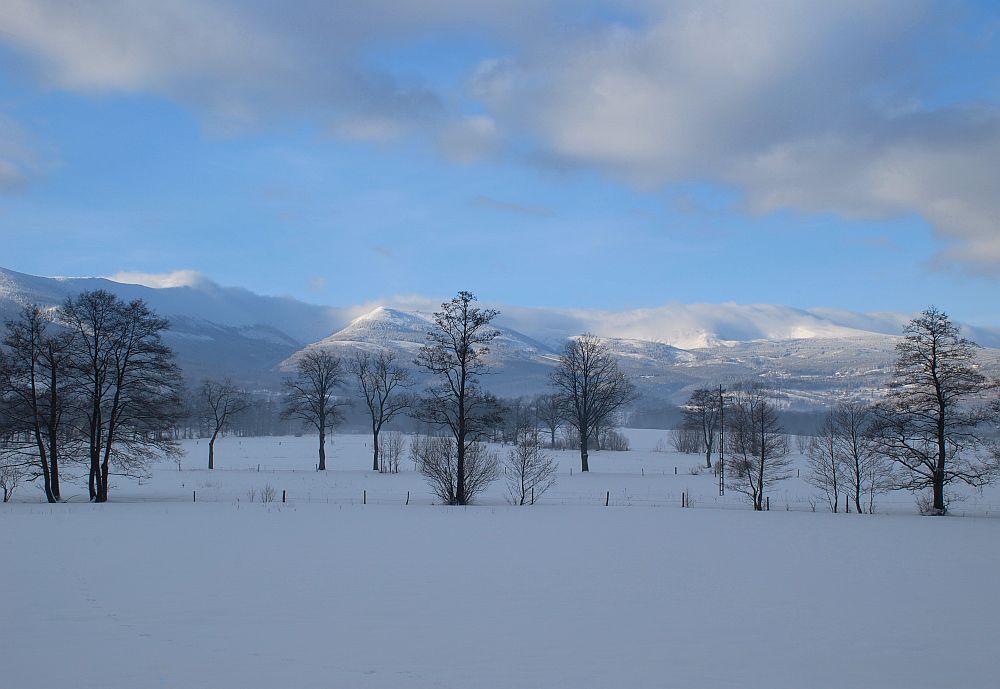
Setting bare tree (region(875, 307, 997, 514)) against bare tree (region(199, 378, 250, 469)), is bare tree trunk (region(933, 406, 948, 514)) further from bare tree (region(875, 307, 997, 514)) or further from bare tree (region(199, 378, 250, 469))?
bare tree (region(199, 378, 250, 469))

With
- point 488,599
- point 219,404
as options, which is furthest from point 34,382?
point 219,404

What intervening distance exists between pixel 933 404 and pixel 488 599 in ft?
94.6

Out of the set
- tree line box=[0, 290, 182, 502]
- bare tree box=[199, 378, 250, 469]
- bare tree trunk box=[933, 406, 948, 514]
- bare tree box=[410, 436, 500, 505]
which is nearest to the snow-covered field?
bare tree trunk box=[933, 406, 948, 514]

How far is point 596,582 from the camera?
17031 millimetres

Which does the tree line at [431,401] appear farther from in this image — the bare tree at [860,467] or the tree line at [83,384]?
the bare tree at [860,467]

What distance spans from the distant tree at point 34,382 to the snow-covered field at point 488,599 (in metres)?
3.95

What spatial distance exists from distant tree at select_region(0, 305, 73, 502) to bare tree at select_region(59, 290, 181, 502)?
0.87 m

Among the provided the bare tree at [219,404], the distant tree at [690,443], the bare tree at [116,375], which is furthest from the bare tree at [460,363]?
the distant tree at [690,443]

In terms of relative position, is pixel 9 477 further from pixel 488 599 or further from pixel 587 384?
pixel 587 384

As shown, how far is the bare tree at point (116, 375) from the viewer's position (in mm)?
34281

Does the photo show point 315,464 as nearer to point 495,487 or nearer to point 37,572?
point 495,487

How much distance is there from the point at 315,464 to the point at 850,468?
144 feet

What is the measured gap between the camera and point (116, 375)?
35531 mm

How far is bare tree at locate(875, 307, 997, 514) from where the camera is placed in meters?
32.3
